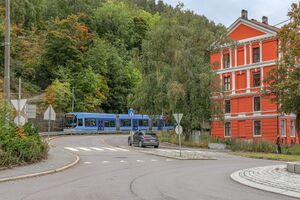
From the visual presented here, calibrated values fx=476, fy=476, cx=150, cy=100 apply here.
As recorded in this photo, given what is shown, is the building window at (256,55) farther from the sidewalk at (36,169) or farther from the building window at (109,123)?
the sidewalk at (36,169)

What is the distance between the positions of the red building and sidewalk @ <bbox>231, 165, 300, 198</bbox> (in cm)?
3603

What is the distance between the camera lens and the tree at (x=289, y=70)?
43.2 meters

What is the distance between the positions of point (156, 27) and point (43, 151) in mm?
28170

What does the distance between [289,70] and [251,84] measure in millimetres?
12152

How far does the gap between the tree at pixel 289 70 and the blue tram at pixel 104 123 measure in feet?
76.4

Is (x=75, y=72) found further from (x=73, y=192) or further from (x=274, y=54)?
(x=73, y=192)

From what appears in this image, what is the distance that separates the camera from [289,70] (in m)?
46.2

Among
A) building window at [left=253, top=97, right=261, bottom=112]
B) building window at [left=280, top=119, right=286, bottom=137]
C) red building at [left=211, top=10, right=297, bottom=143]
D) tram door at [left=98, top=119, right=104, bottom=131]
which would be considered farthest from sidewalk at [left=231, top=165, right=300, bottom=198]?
tram door at [left=98, top=119, right=104, bottom=131]

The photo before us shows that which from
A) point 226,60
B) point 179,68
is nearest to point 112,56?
point 226,60

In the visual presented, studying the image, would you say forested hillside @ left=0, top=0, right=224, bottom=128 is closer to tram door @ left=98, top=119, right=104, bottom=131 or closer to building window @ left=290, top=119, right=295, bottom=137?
tram door @ left=98, top=119, right=104, bottom=131

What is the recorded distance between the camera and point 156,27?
168 feet

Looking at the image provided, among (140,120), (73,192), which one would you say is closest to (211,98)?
(140,120)

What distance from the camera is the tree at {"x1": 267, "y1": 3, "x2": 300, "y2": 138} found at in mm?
43156

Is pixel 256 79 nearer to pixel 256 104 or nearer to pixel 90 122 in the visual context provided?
pixel 256 104
